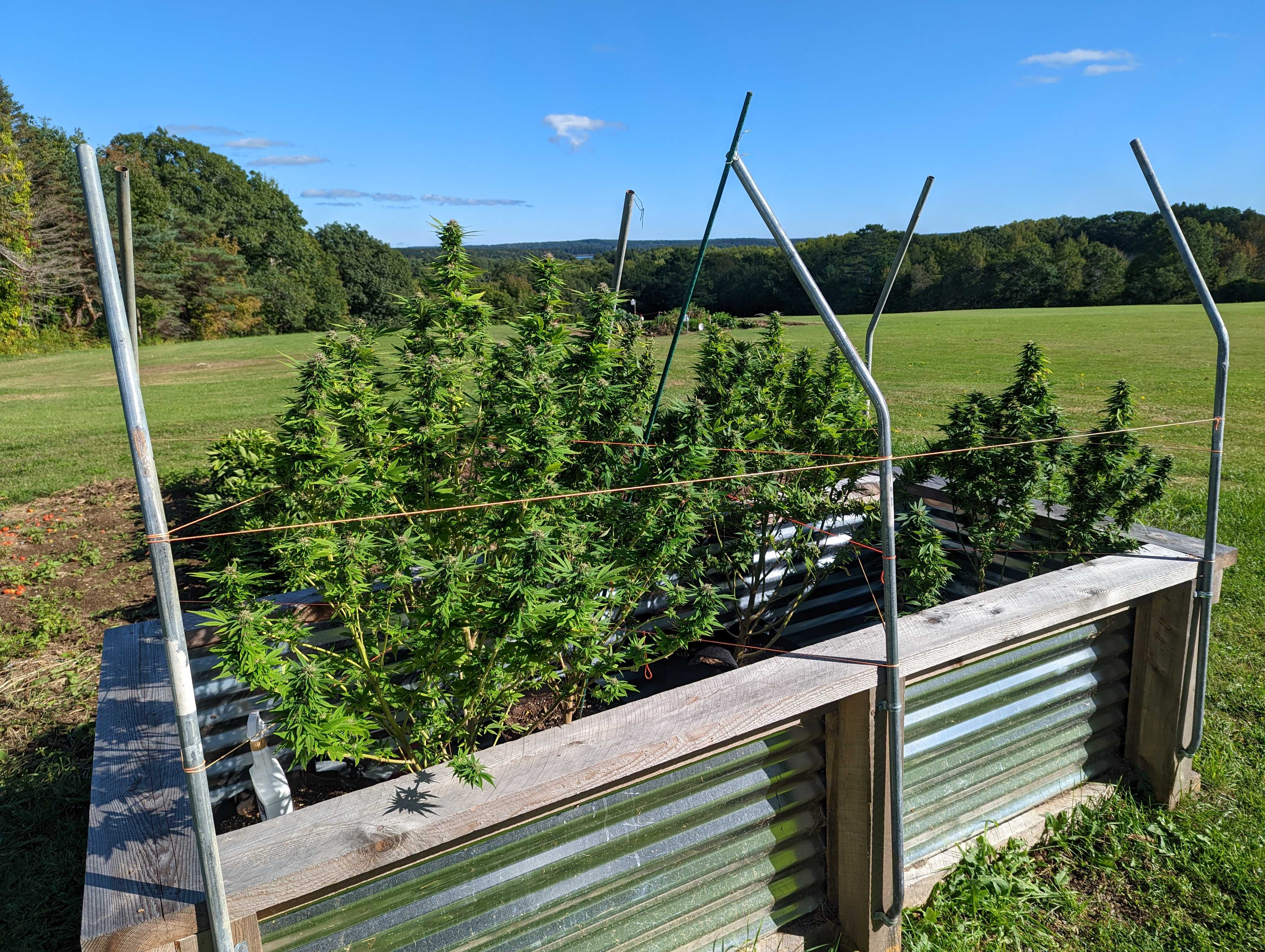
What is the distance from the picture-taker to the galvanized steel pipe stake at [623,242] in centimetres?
295

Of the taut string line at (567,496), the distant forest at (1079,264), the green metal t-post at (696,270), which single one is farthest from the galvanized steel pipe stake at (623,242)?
the distant forest at (1079,264)

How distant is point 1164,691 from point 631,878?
7.68 ft

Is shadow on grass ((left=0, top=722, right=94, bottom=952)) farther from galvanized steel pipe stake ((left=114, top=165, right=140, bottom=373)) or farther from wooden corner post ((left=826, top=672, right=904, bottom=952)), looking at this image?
wooden corner post ((left=826, top=672, right=904, bottom=952))

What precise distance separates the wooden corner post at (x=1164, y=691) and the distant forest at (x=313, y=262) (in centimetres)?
290

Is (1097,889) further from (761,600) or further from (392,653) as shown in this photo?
(392,653)

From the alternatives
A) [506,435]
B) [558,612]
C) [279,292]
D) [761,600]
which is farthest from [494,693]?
[279,292]

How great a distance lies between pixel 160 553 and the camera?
51.3 inches

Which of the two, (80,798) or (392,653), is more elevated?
(392,653)

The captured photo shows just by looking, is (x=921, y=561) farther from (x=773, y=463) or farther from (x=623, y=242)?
(x=623, y=242)

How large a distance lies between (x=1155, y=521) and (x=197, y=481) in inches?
316

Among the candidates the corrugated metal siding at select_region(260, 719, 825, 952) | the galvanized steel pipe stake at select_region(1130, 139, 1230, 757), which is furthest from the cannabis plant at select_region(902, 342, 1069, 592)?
the corrugated metal siding at select_region(260, 719, 825, 952)

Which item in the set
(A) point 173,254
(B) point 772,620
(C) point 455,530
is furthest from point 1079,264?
(C) point 455,530

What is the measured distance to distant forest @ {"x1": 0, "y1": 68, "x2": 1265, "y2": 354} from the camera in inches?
365

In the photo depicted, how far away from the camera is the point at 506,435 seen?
207cm
